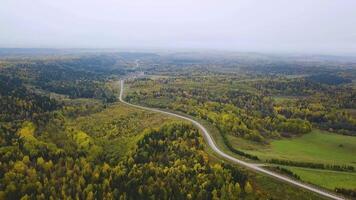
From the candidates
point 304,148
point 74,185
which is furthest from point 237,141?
point 74,185

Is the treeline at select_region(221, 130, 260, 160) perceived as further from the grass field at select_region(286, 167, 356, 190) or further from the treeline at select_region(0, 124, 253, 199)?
the grass field at select_region(286, 167, 356, 190)

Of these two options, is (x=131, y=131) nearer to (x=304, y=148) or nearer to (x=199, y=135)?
(x=199, y=135)

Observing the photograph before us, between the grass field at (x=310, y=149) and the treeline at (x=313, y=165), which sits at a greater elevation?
the treeline at (x=313, y=165)

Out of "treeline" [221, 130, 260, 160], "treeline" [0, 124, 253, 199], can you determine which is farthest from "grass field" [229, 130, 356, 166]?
"treeline" [0, 124, 253, 199]

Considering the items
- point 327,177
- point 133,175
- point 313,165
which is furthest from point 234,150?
point 133,175

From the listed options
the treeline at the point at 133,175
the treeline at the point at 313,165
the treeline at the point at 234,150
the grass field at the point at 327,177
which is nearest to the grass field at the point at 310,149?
the treeline at the point at 234,150

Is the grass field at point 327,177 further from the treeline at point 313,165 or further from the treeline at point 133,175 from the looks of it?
the treeline at point 133,175

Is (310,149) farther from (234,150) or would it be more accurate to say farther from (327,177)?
(327,177)
